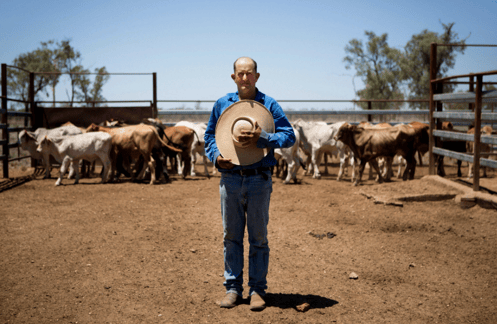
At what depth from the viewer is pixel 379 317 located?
396cm

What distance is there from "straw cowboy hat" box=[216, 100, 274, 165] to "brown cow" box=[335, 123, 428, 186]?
9086mm

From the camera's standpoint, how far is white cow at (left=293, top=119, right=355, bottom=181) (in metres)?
14.8

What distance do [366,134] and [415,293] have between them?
878cm

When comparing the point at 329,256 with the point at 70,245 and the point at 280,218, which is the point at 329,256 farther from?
the point at 70,245

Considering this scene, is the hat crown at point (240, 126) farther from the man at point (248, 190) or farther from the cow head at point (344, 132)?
the cow head at point (344, 132)

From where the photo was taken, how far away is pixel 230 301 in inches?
163

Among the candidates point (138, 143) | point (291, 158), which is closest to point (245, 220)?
point (291, 158)

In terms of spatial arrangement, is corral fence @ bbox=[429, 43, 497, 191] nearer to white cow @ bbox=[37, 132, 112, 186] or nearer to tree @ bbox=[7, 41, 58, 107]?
white cow @ bbox=[37, 132, 112, 186]

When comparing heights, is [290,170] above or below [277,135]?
below

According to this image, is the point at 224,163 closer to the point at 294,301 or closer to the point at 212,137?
the point at 212,137

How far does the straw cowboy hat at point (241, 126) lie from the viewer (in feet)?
13.1

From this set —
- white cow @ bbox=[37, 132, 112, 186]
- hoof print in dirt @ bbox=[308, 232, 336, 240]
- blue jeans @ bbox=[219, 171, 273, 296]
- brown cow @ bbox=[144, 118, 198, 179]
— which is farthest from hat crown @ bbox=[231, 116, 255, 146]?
brown cow @ bbox=[144, 118, 198, 179]

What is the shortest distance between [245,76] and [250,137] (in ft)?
1.79

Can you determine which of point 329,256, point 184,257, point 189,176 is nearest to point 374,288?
point 329,256
